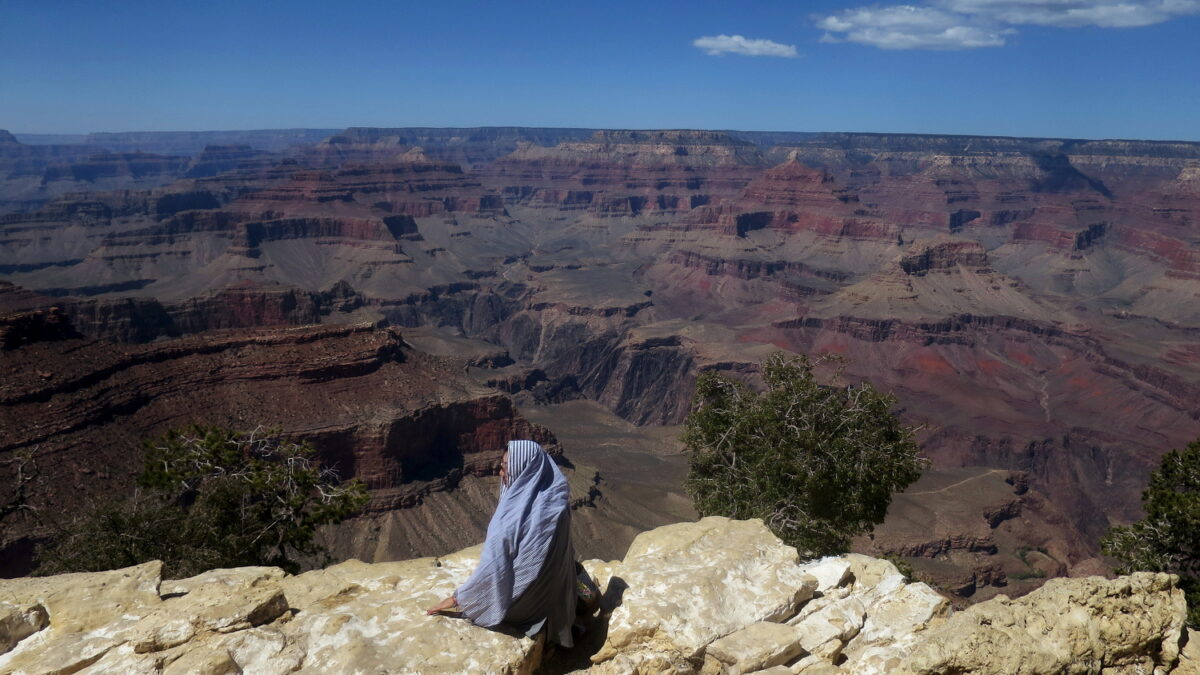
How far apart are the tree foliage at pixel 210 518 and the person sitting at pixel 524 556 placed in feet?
34.7

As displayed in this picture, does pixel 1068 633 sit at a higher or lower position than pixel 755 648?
higher

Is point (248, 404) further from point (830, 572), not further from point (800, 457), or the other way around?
point (830, 572)

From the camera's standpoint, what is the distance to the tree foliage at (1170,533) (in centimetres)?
1873

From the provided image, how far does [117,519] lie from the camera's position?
61.6ft

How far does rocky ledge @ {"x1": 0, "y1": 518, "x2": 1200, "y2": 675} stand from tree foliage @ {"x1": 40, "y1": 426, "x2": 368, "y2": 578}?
738 centimetres

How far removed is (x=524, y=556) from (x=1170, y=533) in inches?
772

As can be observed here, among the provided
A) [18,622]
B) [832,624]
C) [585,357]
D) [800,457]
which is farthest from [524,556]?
[585,357]

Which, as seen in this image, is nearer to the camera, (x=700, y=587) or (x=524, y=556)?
(x=524, y=556)

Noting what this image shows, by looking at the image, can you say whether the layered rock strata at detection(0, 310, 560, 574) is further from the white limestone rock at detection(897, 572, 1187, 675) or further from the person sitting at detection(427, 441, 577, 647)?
the white limestone rock at detection(897, 572, 1187, 675)

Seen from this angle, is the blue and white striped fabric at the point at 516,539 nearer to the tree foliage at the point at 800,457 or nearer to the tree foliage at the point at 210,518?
the tree foliage at the point at 210,518

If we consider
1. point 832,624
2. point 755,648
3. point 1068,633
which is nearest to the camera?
point 1068,633

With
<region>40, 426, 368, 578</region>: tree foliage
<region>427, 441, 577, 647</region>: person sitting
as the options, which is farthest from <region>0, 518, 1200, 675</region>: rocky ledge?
<region>40, 426, 368, 578</region>: tree foliage

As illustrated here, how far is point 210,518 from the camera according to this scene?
18422 millimetres

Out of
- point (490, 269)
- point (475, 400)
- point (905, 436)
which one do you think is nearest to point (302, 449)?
point (905, 436)
